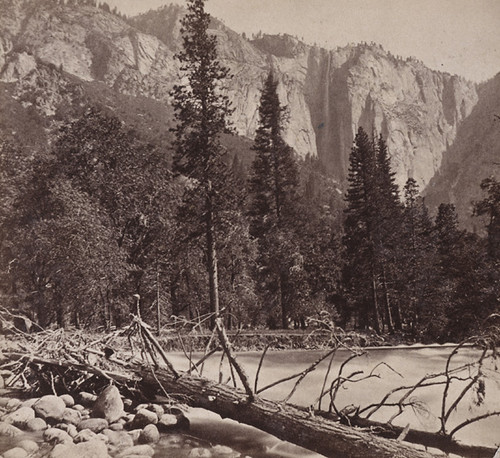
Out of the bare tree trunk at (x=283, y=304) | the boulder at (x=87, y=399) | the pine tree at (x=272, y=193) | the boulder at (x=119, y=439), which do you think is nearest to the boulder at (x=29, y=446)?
the boulder at (x=119, y=439)

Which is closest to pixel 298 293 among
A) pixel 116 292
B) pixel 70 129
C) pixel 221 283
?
pixel 221 283

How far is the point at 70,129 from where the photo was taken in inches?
851

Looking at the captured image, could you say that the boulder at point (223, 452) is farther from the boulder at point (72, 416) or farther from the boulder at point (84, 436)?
the boulder at point (72, 416)

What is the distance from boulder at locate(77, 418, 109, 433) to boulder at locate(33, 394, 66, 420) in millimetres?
413

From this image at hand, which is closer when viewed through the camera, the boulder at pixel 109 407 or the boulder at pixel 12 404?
the boulder at pixel 109 407

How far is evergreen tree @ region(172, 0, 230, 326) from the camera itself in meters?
18.4

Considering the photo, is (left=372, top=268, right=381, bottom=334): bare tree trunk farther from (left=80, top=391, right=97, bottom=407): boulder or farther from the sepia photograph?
(left=80, top=391, right=97, bottom=407): boulder

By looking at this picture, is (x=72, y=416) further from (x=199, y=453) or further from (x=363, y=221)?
(x=363, y=221)

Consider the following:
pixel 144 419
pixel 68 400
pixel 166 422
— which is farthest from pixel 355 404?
pixel 68 400

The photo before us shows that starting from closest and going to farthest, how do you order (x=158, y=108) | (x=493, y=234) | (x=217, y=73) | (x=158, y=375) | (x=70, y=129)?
(x=158, y=375), (x=493, y=234), (x=217, y=73), (x=70, y=129), (x=158, y=108)

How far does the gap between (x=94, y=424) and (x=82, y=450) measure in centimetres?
110

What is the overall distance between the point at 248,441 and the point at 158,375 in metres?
1.67

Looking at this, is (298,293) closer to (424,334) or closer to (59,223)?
(424,334)

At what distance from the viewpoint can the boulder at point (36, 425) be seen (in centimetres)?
595
